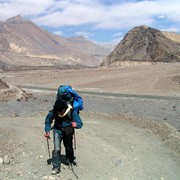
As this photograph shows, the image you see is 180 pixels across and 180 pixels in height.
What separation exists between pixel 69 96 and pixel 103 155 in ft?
7.68

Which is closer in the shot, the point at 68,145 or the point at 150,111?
the point at 68,145

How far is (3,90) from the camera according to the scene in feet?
110

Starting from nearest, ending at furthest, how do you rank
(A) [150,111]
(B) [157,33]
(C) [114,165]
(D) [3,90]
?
1. (C) [114,165]
2. (A) [150,111]
3. (D) [3,90]
4. (B) [157,33]

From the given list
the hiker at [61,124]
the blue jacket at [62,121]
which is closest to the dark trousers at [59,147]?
the hiker at [61,124]

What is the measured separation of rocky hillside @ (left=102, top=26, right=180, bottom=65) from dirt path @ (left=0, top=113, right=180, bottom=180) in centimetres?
7910

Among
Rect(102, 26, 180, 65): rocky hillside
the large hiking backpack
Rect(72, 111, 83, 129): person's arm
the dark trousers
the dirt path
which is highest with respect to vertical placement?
Rect(102, 26, 180, 65): rocky hillside

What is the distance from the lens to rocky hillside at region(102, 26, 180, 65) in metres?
99.2

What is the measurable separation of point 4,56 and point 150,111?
526ft

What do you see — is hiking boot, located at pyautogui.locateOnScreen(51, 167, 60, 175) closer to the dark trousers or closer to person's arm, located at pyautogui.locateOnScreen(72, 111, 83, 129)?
the dark trousers

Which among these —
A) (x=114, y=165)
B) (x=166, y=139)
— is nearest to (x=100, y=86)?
(x=166, y=139)

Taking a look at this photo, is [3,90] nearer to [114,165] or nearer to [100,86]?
[100,86]

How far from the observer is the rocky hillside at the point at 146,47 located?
99.2 m

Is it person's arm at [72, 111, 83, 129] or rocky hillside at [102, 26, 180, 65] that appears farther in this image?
rocky hillside at [102, 26, 180, 65]

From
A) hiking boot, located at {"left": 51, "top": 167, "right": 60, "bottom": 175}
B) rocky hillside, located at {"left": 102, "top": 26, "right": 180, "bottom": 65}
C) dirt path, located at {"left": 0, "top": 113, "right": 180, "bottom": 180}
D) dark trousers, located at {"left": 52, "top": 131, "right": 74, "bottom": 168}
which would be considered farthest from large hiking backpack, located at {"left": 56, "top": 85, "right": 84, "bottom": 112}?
rocky hillside, located at {"left": 102, "top": 26, "right": 180, "bottom": 65}
